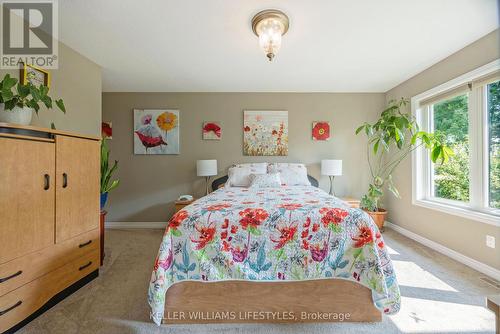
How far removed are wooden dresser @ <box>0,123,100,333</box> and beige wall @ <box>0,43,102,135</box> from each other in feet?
2.45

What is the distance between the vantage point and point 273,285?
145 cm

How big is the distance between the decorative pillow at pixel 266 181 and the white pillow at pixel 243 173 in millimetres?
145

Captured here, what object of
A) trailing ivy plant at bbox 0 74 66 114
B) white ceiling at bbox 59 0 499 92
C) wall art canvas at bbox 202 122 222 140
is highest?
white ceiling at bbox 59 0 499 92

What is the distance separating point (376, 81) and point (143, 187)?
4191mm

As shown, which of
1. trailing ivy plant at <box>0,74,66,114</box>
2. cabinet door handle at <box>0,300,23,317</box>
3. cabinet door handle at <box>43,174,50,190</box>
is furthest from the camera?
cabinet door handle at <box>43,174,50,190</box>

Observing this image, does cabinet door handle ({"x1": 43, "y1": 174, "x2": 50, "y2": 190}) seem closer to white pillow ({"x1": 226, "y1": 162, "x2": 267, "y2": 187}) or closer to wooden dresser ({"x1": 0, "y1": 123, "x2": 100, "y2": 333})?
wooden dresser ({"x1": 0, "y1": 123, "x2": 100, "y2": 333})

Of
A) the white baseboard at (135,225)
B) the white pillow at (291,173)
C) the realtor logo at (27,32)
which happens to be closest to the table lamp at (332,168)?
the white pillow at (291,173)

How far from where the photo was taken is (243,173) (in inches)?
130

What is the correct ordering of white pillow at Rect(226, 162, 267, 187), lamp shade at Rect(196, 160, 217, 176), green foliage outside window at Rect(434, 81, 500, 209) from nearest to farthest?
1. green foliage outside window at Rect(434, 81, 500, 209)
2. white pillow at Rect(226, 162, 267, 187)
3. lamp shade at Rect(196, 160, 217, 176)

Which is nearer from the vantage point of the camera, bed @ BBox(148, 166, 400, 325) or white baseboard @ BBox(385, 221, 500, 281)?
bed @ BBox(148, 166, 400, 325)

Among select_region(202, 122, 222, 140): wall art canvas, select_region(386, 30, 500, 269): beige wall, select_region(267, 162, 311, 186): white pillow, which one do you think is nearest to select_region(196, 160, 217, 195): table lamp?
select_region(202, 122, 222, 140): wall art canvas

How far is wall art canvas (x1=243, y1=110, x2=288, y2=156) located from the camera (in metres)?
3.75

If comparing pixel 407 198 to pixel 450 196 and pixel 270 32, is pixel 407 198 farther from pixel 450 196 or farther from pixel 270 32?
pixel 270 32

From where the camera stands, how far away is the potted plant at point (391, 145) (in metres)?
2.75
